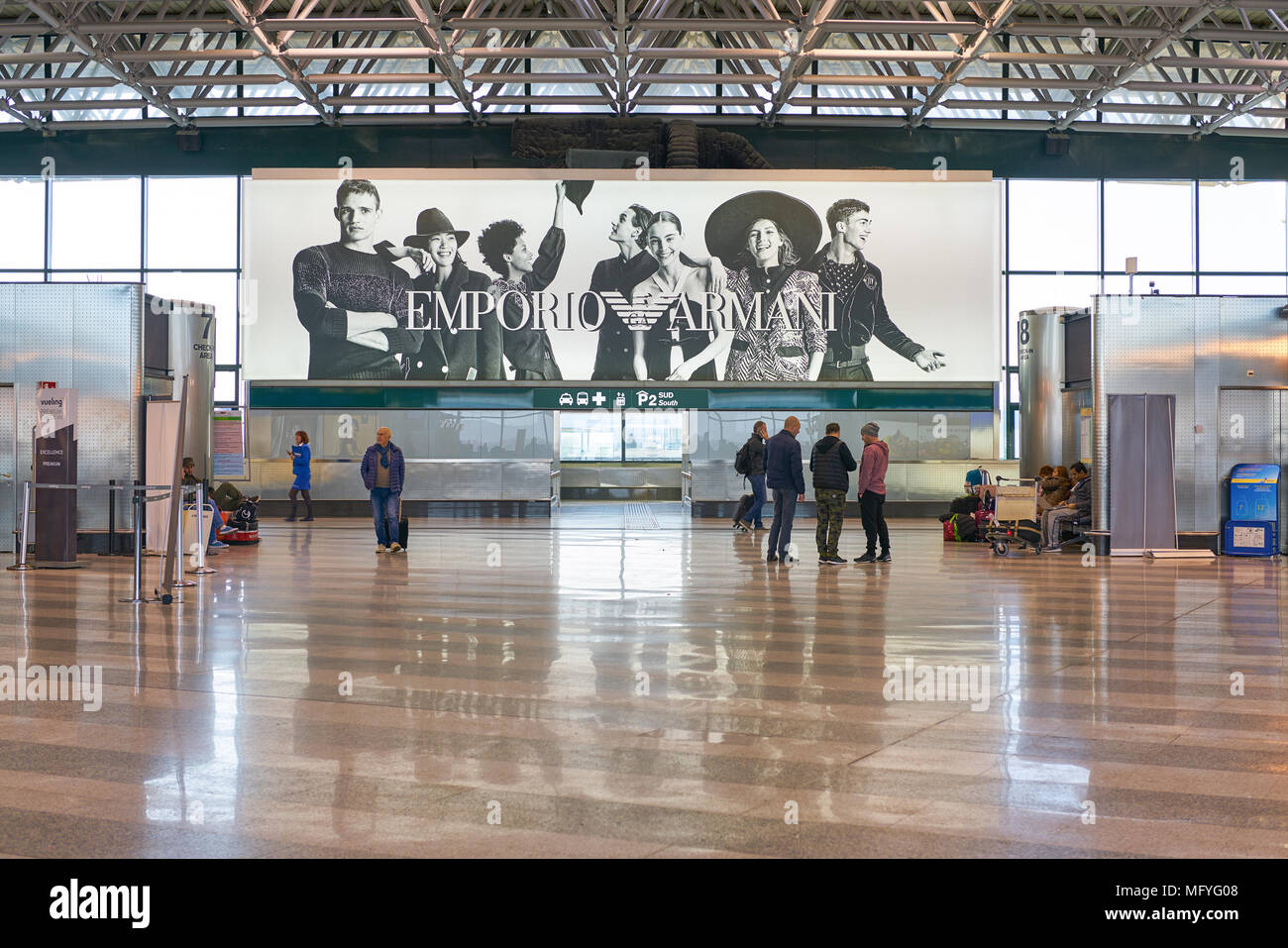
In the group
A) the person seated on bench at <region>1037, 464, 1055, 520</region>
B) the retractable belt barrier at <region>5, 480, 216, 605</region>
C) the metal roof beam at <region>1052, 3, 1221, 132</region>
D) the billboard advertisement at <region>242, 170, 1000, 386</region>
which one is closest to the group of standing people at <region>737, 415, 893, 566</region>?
the person seated on bench at <region>1037, 464, 1055, 520</region>

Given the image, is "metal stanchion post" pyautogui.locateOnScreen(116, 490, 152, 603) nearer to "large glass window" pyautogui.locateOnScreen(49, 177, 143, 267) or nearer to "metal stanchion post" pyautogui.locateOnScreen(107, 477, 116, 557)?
"metal stanchion post" pyautogui.locateOnScreen(107, 477, 116, 557)

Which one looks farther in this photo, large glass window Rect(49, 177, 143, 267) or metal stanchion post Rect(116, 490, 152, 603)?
large glass window Rect(49, 177, 143, 267)

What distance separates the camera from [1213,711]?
6.36 m

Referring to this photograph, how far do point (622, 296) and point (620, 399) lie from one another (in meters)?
2.49

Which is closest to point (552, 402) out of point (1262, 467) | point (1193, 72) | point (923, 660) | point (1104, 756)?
point (1262, 467)

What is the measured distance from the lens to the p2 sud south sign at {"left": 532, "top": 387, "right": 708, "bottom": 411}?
2881 cm

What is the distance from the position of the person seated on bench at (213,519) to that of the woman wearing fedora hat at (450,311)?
1134 centimetres

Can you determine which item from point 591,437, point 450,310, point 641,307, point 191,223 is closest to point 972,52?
point 641,307

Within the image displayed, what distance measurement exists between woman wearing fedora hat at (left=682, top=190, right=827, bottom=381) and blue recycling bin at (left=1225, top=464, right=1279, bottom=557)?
12679 mm

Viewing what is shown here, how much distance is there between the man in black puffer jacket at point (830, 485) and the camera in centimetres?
1480

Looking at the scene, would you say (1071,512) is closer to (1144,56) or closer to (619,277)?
(1144,56)

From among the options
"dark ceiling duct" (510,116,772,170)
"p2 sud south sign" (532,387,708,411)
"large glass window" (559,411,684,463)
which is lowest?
"large glass window" (559,411,684,463)

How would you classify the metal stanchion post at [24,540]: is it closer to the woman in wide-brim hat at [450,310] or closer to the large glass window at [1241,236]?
the woman in wide-brim hat at [450,310]

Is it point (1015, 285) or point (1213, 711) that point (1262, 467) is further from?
point (1015, 285)
